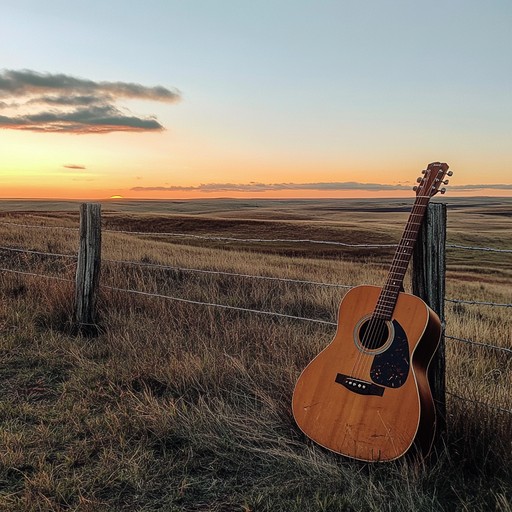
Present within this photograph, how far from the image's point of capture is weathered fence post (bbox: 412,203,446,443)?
137 inches

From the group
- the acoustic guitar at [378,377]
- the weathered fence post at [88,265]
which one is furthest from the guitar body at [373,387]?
the weathered fence post at [88,265]

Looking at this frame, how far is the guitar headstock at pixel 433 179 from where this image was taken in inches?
133

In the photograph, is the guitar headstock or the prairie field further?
the guitar headstock

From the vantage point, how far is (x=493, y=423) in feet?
10.5

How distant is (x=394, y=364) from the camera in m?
3.07

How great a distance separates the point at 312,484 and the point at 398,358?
2.69 ft

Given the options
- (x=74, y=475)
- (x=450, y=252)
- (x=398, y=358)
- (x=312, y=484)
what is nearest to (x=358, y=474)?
(x=312, y=484)

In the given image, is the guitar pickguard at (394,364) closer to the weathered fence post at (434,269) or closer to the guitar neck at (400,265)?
the guitar neck at (400,265)

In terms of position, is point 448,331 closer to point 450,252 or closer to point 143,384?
point 143,384

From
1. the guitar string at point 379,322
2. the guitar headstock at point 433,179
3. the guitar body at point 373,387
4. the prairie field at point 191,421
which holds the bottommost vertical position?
the prairie field at point 191,421

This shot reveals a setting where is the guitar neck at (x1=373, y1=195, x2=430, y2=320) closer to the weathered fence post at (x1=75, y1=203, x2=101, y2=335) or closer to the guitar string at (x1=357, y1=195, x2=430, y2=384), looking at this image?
the guitar string at (x1=357, y1=195, x2=430, y2=384)

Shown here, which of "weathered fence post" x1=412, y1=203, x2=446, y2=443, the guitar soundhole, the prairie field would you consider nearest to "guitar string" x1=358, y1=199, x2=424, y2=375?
the guitar soundhole

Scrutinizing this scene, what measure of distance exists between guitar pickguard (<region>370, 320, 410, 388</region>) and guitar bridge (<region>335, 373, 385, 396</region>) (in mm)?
36

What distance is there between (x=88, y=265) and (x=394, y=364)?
4.09 metres
